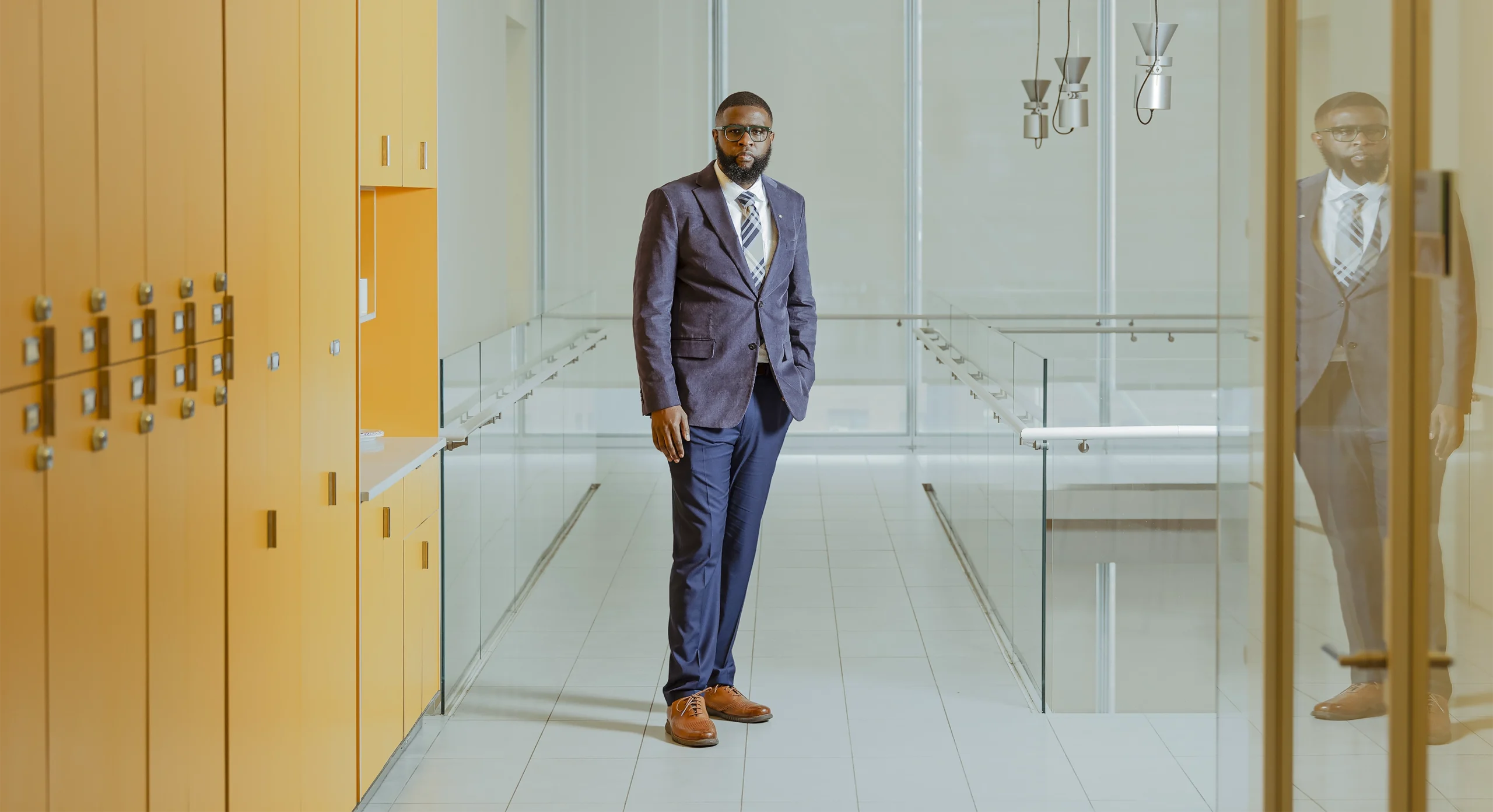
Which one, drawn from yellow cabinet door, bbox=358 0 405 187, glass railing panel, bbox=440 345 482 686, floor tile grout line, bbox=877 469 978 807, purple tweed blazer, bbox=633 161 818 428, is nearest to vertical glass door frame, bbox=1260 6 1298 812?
floor tile grout line, bbox=877 469 978 807

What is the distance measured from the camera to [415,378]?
332cm

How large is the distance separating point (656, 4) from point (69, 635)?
22.9 feet

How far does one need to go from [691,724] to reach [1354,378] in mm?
2141

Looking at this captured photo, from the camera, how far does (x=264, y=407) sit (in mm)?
2164

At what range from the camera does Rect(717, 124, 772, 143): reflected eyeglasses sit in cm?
323

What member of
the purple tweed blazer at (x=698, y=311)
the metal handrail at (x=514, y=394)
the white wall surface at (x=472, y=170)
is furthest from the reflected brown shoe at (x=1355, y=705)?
the white wall surface at (x=472, y=170)

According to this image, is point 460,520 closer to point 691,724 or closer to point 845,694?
point 691,724

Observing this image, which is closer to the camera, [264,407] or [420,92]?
[264,407]

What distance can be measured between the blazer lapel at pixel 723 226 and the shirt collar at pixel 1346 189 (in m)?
1.93

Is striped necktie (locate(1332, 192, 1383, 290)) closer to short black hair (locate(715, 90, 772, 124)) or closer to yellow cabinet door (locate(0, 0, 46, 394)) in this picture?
yellow cabinet door (locate(0, 0, 46, 394))

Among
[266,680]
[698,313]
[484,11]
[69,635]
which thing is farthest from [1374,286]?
[484,11]

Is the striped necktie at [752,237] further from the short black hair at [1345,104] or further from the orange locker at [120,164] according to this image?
the short black hair at [1345,104]

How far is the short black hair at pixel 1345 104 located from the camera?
1316 millimetres

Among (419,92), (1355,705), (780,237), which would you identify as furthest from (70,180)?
(780,237)
